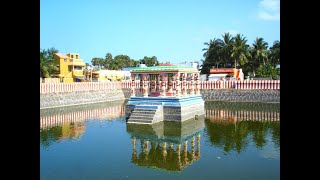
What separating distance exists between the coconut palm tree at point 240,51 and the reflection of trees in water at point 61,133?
24071 millimetres

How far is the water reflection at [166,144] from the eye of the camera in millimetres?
7851

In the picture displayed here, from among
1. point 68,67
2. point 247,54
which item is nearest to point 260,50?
point 247,54

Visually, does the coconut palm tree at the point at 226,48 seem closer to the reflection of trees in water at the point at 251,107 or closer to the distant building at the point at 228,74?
the distant building at the point at 228,74

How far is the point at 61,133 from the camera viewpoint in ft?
37.7

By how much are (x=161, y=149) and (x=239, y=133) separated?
3422 millimetres

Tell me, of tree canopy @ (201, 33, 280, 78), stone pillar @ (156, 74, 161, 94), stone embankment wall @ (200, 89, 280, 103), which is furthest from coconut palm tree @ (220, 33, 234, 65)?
stone pillar @ (156, 74, 161, 94)

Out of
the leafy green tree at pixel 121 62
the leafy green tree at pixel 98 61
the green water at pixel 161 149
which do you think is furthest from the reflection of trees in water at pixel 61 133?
the leafy green tree at pixel 98 61

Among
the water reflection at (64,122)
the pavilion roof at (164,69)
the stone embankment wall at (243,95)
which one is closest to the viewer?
the water reflection at (64,122)

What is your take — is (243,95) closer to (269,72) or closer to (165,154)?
(269,72)

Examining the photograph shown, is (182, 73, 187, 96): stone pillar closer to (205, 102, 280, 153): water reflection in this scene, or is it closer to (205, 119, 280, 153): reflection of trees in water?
(205, 102, 280, 153): water reflection

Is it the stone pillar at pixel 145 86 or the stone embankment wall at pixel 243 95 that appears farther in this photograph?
the stone embankment wall at pixel 243 95

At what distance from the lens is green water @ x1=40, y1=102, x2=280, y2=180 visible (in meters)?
6.95

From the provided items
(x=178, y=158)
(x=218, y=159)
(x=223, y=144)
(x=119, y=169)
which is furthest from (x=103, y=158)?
(x=223, y=144)
